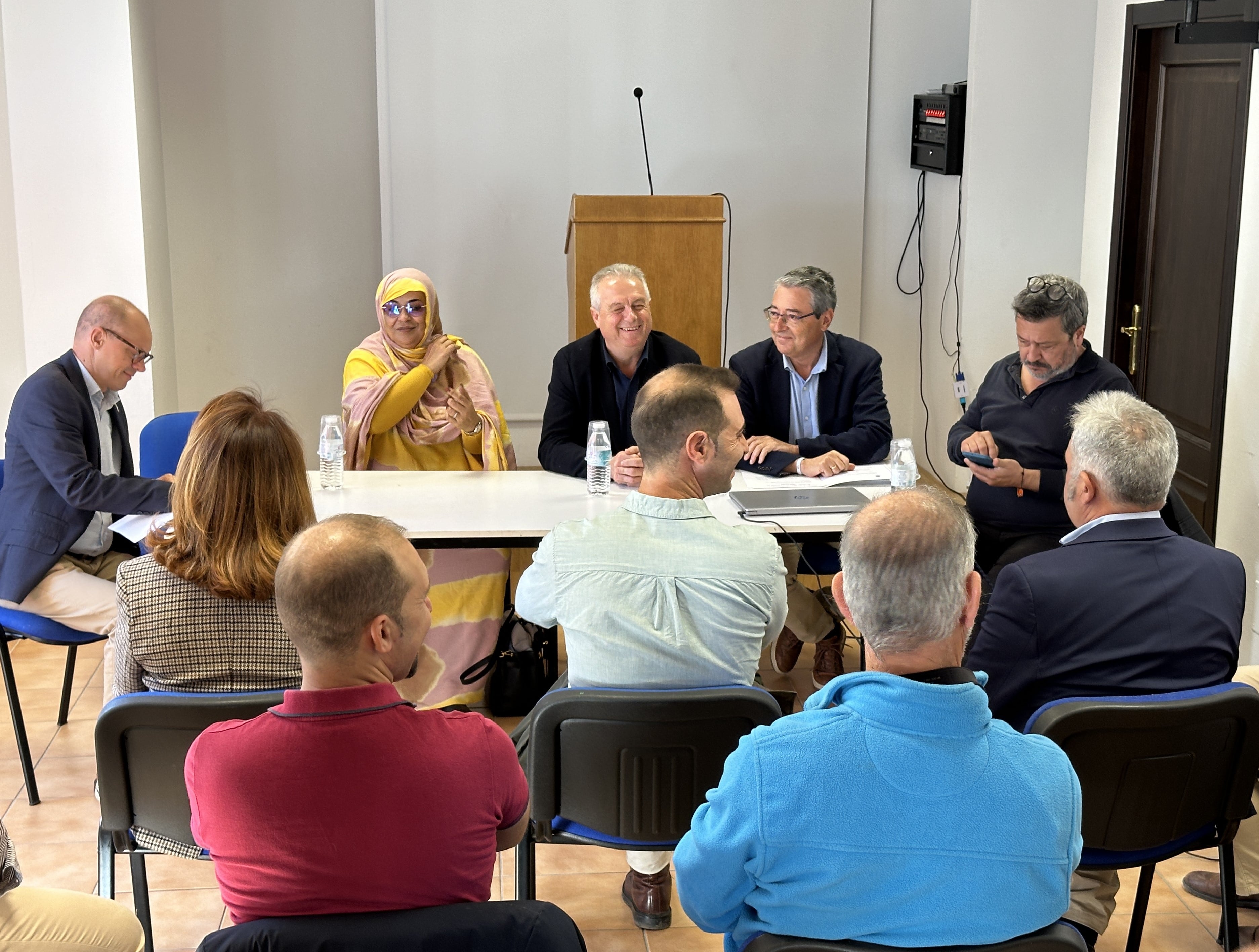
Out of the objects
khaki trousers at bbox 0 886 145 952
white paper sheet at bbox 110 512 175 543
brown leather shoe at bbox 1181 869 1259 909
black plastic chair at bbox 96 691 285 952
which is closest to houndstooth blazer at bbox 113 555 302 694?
black plastic chair at bbox 96 691 285 952

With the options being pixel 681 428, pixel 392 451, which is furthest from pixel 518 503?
pixel 681 428

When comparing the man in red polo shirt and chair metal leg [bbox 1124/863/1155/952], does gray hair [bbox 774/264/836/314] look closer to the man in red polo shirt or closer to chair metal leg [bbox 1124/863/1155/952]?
chair metal leg [bbox 1124/863/1155/952]

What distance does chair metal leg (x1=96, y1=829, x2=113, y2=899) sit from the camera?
7.16 ft

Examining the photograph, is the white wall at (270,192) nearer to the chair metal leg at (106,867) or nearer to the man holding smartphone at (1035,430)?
the man holding smartphone at (1035,430)

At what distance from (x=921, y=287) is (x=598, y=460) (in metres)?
3.99

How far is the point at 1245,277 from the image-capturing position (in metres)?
3.78

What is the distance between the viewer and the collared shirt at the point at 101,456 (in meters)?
3.43

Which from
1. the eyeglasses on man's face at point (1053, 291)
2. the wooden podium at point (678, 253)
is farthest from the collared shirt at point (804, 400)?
the wooden podium at point (678, 253)

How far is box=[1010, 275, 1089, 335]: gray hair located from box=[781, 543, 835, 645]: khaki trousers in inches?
40.5

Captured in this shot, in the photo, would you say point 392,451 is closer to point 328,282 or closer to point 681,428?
point 681,428

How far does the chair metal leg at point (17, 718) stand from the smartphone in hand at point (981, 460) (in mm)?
2707

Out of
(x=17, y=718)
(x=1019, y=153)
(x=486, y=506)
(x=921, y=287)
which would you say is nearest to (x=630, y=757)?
(x=486, y=506)

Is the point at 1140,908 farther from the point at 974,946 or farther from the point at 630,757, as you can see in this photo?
the point at 974,946

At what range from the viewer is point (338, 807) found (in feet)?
4.83
